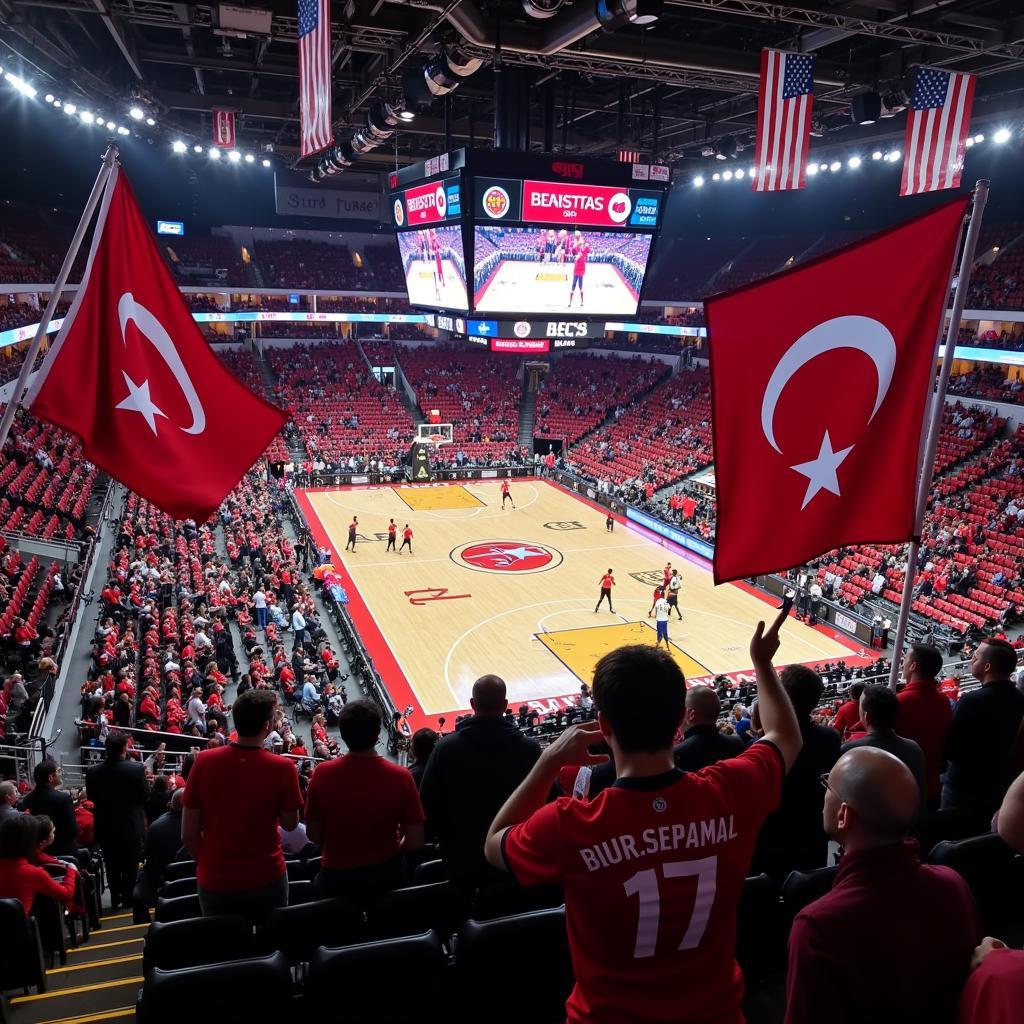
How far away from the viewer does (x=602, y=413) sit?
145 ft

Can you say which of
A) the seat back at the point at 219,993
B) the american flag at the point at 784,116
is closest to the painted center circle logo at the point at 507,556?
the american flag at the point at 784,116

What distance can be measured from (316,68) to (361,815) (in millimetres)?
12469

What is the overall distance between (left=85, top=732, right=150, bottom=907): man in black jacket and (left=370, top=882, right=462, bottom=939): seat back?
346 centimetres

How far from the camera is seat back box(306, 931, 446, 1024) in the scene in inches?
117

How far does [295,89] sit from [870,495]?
1107 inches

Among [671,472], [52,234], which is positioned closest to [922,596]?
[671,472]

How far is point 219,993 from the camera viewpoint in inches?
114

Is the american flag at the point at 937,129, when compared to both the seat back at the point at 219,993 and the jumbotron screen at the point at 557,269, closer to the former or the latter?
the jumbotron screen at the point at 557,269

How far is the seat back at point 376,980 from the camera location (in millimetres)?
2980

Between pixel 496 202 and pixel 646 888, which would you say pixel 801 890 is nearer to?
pixel 646 888

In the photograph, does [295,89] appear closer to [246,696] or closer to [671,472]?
[671,472]

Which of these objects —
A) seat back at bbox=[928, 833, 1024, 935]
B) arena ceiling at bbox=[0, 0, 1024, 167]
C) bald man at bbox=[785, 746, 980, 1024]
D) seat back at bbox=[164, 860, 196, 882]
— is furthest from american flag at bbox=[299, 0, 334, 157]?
bald man at bbox=[785, 746, 980, 1024]

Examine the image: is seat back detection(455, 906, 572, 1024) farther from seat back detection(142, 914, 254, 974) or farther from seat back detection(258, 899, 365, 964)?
seat back detection(142, 914, 254, 974)

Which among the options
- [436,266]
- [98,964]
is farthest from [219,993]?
[436,266]
